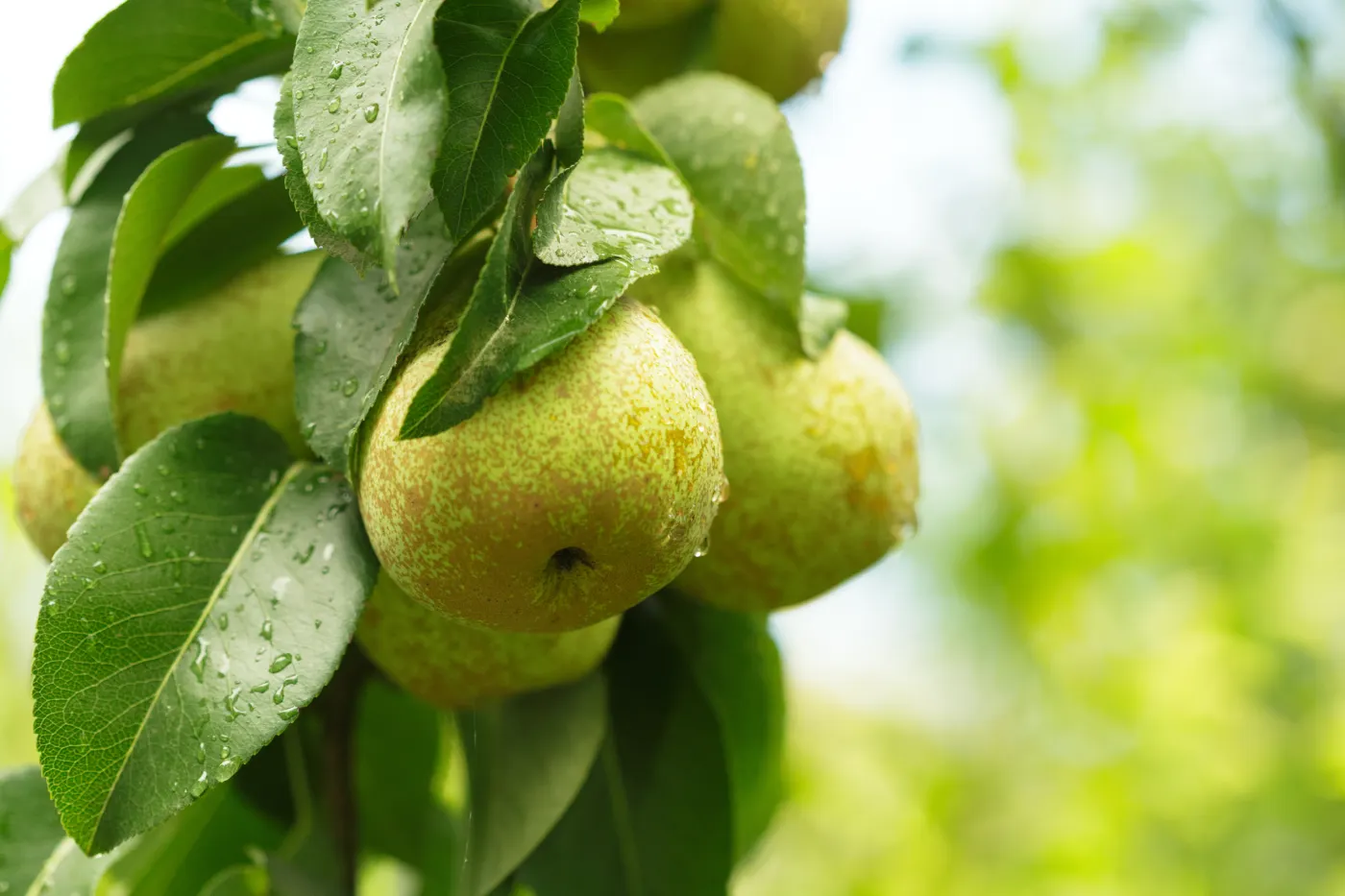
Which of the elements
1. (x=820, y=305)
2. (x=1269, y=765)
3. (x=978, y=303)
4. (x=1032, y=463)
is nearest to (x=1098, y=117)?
(x=978, y=303)

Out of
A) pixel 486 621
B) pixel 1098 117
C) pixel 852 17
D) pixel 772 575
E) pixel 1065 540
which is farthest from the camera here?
pixel 1098 117

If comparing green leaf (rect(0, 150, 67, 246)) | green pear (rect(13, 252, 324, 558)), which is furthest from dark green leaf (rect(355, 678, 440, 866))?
green leaf (rect(0, 150, 67, 246))

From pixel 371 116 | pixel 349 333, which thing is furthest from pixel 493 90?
pixel 349 333

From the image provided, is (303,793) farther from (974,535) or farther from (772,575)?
(974,535)

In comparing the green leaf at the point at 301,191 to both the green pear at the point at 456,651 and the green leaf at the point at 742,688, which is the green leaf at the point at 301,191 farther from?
the green leaf at the point at 742,688

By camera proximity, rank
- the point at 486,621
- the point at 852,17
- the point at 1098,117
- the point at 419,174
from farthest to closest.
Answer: the point at 1098,117 < the point at 852,17 < the point at 486,621 < the point at 419,174

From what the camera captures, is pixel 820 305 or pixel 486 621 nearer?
pixel 486 621

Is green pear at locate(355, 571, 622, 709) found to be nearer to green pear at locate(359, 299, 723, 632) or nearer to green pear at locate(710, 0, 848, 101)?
green pear at locate(359, 299, 723, 632)
